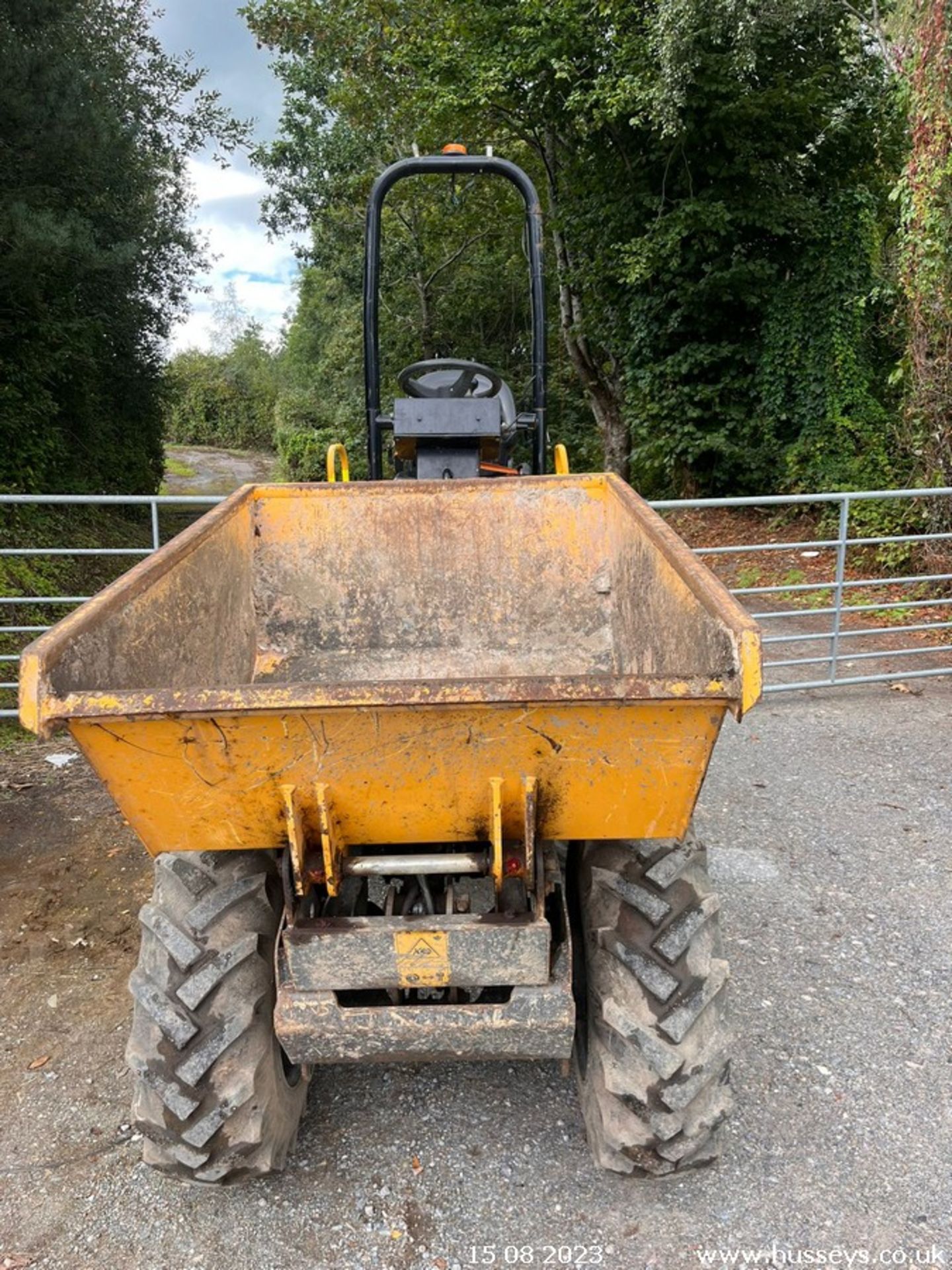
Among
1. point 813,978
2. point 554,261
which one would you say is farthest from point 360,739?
point 554,261

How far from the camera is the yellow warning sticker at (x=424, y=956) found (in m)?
1.86

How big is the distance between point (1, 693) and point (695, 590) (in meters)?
4.96

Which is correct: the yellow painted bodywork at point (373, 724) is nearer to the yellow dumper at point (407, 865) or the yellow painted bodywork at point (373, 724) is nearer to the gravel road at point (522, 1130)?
the yellow dumper at point (407, 865)

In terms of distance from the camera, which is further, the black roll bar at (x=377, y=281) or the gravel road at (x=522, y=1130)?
the black roll bar at (x=377, y=281)

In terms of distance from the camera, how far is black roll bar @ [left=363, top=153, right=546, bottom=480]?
13.9 ft

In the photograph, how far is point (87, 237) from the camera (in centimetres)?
884

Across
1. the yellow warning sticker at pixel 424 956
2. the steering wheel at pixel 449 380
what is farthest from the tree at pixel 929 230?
the yellow warning sticker at pixel 424 956

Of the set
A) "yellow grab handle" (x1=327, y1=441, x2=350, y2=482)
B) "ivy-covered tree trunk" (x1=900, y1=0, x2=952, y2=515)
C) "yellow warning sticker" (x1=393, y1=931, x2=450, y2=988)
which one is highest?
"ivy-covered tree trunk" (x1=900, y1=0, x2=952, y2=515)

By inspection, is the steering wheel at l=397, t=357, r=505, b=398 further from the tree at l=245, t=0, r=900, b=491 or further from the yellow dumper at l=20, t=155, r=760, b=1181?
the tree at l=245, t=0, r=900, b=491

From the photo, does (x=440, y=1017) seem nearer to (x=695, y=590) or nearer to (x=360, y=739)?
(x=360, y=739)

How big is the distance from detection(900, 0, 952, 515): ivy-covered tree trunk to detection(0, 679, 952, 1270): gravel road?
523cm

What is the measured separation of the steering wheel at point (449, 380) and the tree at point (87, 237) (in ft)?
16.0

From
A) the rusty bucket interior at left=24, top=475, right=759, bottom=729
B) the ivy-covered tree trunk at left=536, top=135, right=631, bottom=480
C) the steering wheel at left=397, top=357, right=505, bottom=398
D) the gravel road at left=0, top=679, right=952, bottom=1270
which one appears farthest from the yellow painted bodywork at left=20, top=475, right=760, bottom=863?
the ivy-covered tree trunk at left=536, top=135, right=631, bottom=480

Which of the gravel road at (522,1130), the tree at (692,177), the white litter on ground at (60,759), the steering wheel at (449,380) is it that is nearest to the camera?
the gravel road at (522,1130)
